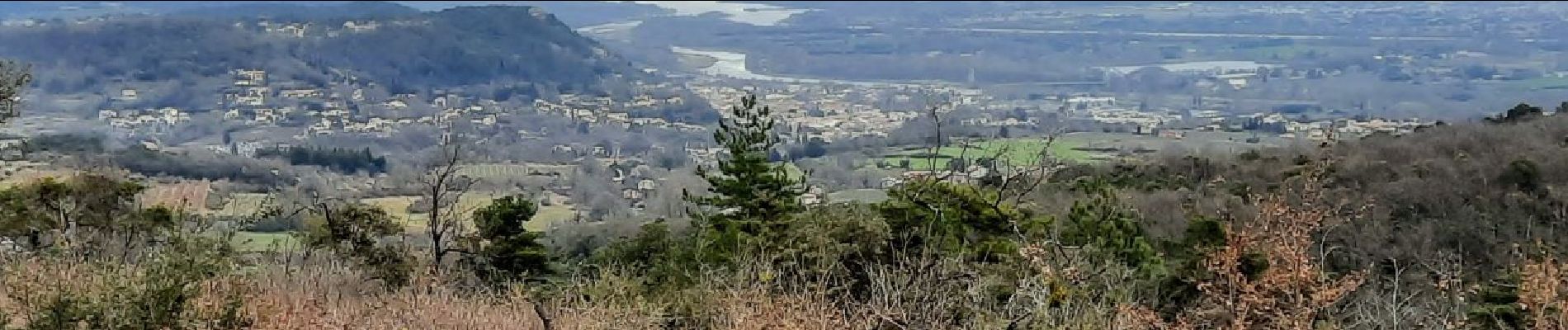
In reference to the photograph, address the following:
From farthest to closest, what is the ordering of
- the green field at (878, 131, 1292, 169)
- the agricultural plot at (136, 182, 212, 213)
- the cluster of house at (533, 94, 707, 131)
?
the cluster of house at (533, 94, 707, 131)
the green field at (878, 131, 1292, 169)
the agricultural plot at (136, 182, 212, 213)

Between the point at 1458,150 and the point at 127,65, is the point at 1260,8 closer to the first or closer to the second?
the point at 1458,150

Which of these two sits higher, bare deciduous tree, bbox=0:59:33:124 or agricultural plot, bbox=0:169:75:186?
bare deciduous tree, bbox=0:59:33:124

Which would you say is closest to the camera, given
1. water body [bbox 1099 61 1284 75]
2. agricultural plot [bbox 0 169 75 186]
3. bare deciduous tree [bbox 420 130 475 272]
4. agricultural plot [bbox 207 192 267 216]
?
bare deciduous tree [bbox 420 130 475 272]

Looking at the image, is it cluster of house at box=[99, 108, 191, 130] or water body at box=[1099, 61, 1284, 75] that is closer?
cluster of house at box=[99, 108, 191, 130]

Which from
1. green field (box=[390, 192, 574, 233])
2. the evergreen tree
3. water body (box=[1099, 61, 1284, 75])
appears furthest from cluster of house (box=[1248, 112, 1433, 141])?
the evergreen tree

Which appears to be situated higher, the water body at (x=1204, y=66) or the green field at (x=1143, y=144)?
the water body at (x=1204, y=66)

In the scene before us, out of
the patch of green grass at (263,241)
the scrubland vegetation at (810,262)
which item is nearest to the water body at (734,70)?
the scrubland vegetation at (810,262)

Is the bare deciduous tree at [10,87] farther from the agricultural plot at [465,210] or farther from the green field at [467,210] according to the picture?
the green field at [467,210]

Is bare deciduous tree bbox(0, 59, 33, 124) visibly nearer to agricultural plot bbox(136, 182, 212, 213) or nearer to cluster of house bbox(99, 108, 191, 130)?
agricultural plot bbox(136, 182, 212, 213)

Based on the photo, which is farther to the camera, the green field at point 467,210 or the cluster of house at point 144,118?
the cluster of house at point 144,118

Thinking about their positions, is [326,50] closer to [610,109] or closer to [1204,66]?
[610,109]
